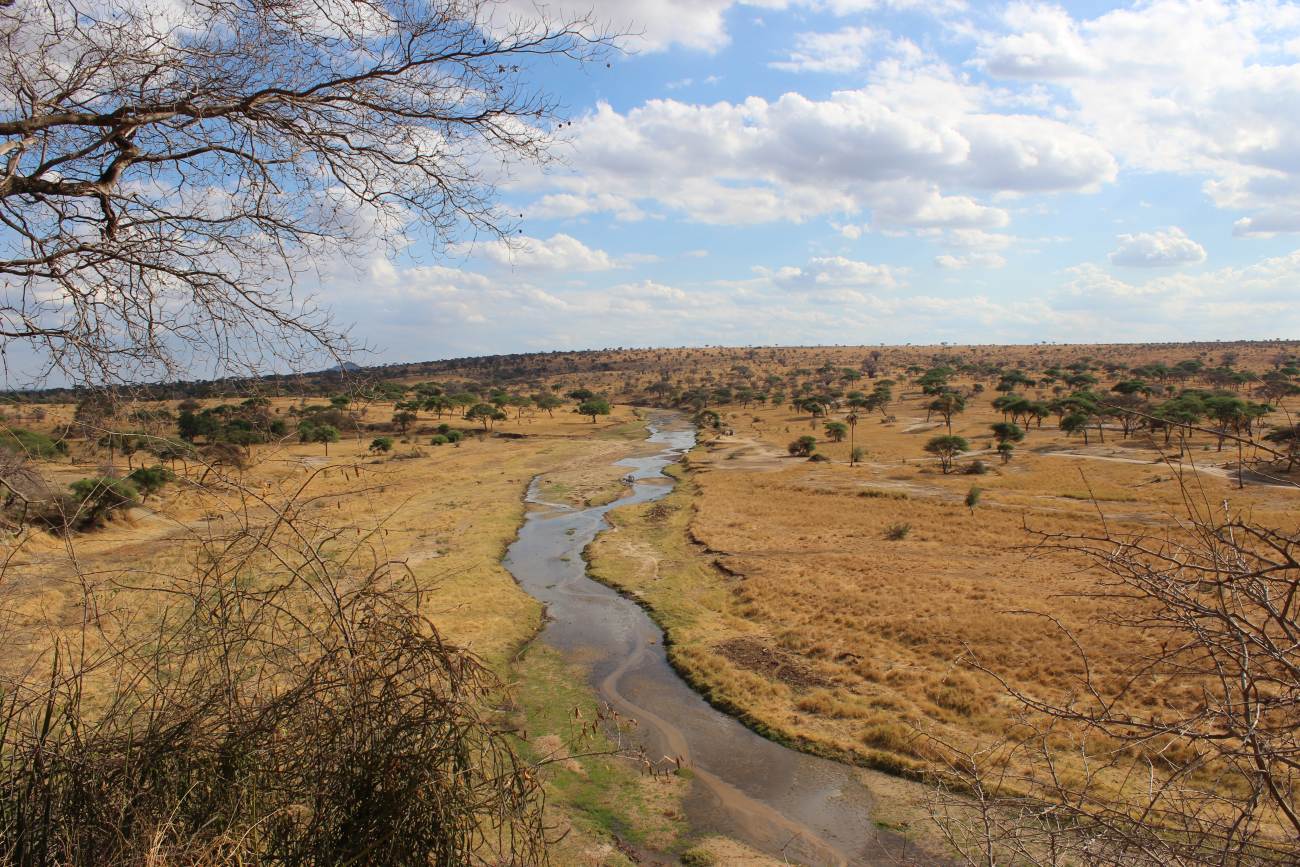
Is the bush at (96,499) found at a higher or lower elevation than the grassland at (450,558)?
higher

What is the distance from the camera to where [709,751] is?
53.6ft

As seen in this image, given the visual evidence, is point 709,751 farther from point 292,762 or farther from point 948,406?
point 948,406

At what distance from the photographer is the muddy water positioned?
13234 millimetres

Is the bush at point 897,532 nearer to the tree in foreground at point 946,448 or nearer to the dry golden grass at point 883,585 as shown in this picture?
the dry golden grass at point 883,585

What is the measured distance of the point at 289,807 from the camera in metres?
3.93

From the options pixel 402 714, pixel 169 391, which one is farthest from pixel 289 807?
pixel 169 391

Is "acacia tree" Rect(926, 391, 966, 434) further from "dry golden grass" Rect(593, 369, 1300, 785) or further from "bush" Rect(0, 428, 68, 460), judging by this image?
"bush" Rect(0, 428, 68, 460)

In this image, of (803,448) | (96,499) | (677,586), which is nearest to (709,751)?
(677,586)

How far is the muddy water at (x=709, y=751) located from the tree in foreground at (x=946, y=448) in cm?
3364

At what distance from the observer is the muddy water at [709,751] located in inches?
521

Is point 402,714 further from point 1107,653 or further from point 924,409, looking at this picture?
point 924,409

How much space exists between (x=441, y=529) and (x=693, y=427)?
53.7 meters

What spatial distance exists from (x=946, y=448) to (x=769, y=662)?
3717cm

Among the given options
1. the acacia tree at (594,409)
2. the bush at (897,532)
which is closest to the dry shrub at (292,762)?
the bush at (897,532)
